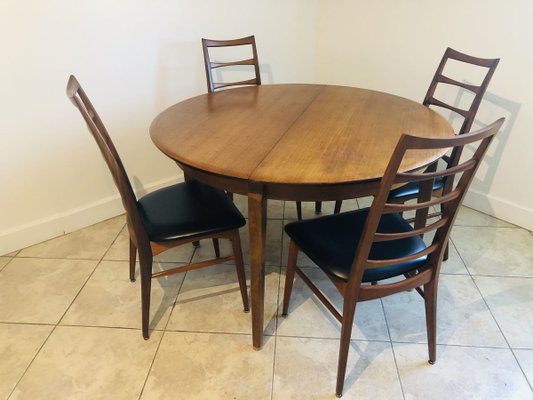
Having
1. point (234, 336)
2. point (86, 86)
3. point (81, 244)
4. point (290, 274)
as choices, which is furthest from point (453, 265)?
point (86, 86)

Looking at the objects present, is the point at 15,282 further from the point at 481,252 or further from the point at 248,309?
the point at 481,252

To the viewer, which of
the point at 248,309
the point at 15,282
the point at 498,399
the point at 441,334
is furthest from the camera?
the point at 15,282

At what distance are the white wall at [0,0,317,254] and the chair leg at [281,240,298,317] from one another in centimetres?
135

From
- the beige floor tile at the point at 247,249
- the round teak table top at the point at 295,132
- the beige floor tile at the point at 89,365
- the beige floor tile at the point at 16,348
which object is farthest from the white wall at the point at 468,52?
the beige floor tile at the point at 16,348

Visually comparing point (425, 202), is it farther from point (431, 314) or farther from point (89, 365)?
point (89, 365)

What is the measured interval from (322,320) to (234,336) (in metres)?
0.39

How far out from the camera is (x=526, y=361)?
1.45 m

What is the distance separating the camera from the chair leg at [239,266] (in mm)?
1551

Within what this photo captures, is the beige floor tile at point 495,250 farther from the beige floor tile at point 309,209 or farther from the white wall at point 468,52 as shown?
the beige floor tile at point 309,209

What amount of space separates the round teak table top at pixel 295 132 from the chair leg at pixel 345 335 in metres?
0.41

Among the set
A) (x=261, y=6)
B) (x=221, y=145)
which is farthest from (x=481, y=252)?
(x=261, y=6)

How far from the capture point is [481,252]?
2039 mm

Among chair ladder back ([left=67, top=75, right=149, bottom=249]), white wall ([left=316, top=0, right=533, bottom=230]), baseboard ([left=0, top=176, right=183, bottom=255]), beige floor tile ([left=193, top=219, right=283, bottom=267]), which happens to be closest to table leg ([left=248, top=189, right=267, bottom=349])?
chair ladder back ([left=67, top=75, right=149, bottom=249])

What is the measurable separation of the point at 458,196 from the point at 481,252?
3.85ft
